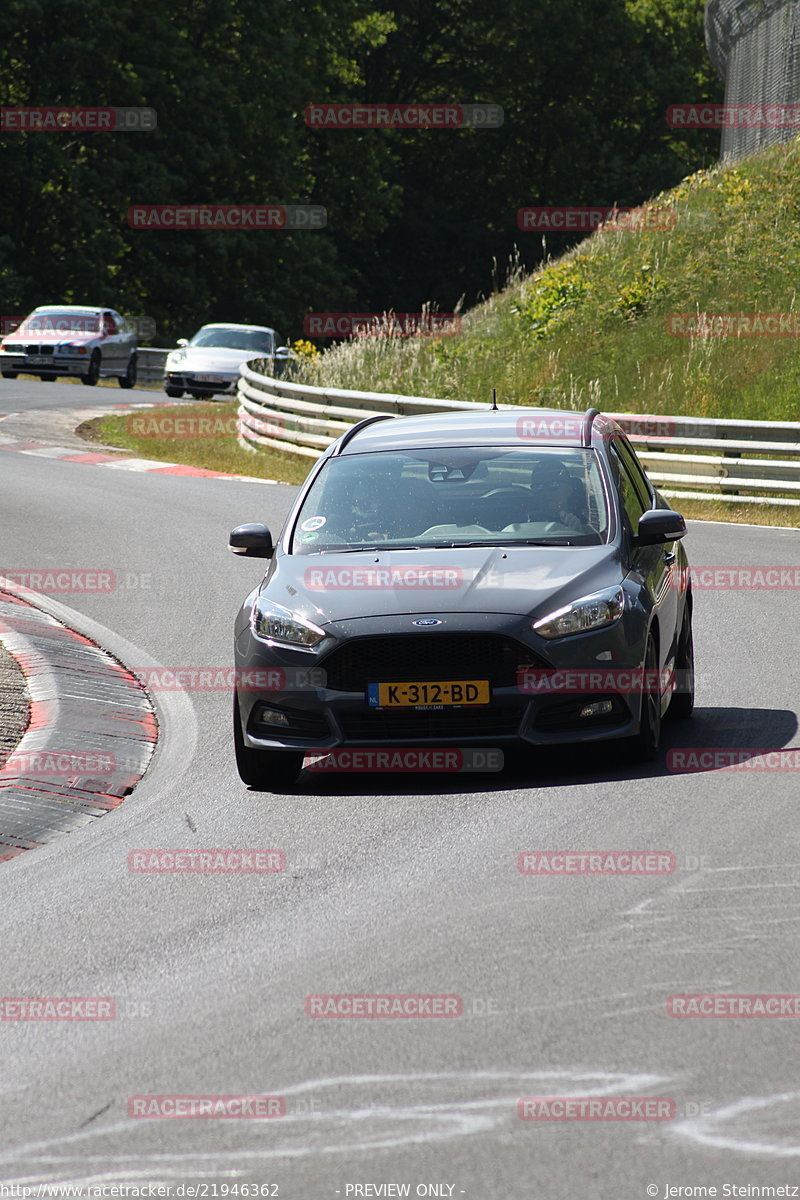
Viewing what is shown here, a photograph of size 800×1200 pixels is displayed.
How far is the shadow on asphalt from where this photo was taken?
26.2 ft

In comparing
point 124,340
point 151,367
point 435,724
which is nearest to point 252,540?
point 435,724

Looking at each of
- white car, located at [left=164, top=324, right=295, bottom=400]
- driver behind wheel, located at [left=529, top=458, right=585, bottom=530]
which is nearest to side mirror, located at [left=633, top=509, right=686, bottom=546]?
driver behind wheel, located at [left=529, top=458, right=585, bottom=530]

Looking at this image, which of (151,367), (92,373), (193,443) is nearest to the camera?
(193,443)

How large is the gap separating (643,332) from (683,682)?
19.9m

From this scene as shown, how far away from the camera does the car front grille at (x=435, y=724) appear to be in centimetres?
781

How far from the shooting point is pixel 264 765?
8102 mm

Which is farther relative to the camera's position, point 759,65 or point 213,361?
point 213,361

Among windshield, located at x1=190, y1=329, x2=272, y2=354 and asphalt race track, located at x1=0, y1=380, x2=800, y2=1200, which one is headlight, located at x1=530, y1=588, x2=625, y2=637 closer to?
asphalt race track, located at x1=0, y1=380, x2=800, y2=1200

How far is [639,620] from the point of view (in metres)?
8.09

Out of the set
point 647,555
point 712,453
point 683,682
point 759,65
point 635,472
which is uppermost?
point 759,65

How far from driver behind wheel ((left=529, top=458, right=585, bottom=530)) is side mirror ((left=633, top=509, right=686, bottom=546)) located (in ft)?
1.08

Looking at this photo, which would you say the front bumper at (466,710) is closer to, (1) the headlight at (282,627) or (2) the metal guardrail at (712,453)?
(1) the headlight at (282,627)

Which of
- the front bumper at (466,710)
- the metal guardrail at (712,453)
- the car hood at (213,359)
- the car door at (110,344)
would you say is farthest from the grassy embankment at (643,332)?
the front bumper at (466,710)

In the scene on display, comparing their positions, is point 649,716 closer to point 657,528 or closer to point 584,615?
point 584,615
